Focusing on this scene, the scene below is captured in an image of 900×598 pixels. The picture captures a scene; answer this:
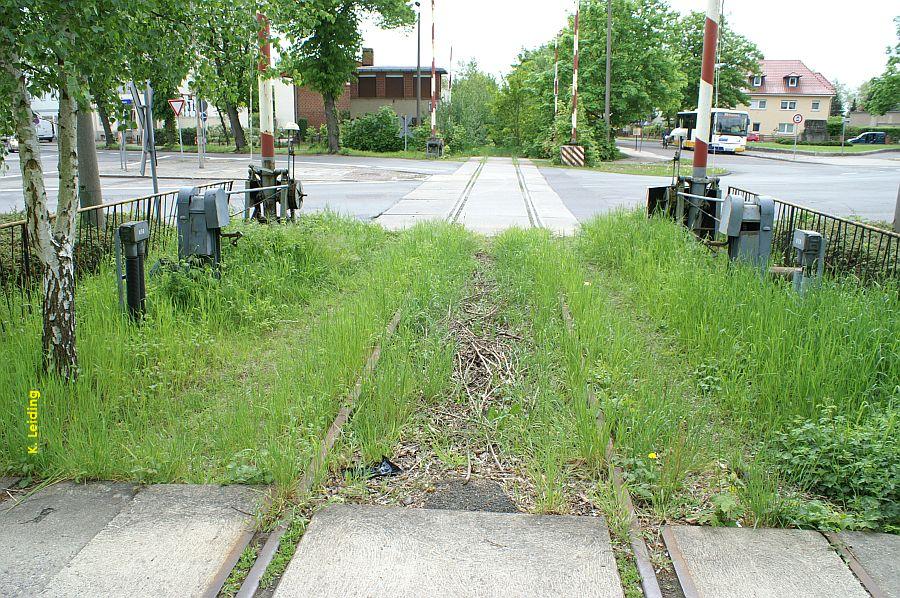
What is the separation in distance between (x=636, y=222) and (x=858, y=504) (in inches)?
300

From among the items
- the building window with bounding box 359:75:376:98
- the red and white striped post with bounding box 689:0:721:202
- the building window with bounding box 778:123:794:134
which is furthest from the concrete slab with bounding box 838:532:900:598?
the building window with bounding box 778:123:794:134

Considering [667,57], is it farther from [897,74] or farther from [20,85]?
[20,85]

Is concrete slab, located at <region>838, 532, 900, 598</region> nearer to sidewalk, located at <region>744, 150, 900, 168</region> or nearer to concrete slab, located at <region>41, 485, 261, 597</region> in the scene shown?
concrete slab, located at <region>41, 485, 261, 597</region>

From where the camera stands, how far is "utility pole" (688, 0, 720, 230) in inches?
403

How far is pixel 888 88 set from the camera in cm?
6031

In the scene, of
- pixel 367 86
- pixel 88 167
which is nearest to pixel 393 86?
pixel 367 86

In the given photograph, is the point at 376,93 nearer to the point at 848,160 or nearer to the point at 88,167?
the point at 848,160

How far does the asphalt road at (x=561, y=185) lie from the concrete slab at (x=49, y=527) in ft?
33.2

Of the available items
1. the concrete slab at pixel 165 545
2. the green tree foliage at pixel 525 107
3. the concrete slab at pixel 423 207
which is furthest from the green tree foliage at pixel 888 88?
the concrete slab at pixel 165 545

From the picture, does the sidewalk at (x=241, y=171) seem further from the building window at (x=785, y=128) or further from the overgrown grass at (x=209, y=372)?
the building window at (x=785, y=128)

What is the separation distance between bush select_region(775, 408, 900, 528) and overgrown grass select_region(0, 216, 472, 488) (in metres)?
2.67

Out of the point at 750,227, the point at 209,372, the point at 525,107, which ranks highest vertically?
the point at 525,107

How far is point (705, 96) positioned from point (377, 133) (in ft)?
129

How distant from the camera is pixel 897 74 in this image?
59.8 meters
